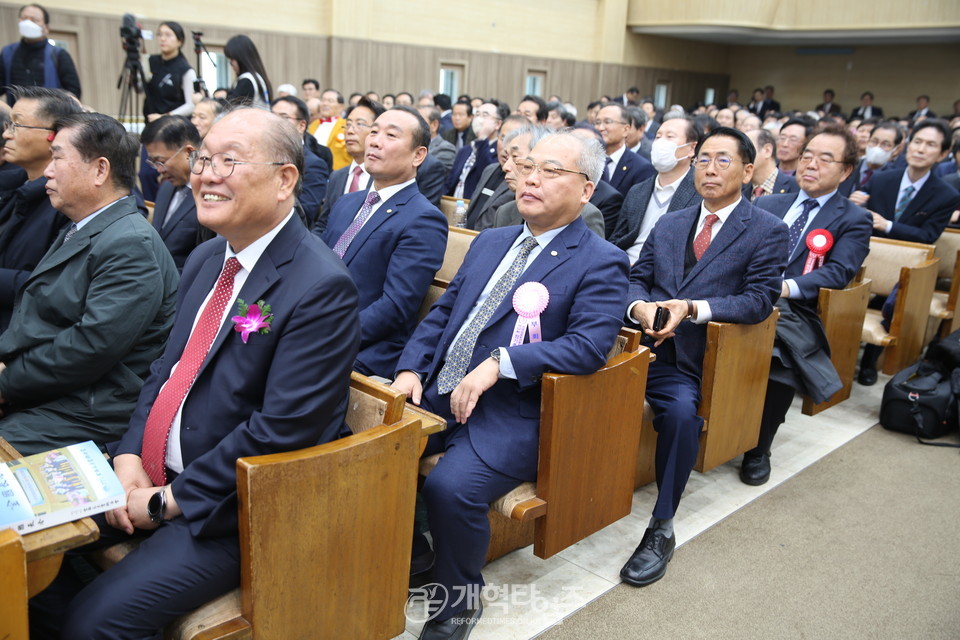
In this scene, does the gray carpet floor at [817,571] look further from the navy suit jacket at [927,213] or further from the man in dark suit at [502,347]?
the navy suit jacket at [927,213]

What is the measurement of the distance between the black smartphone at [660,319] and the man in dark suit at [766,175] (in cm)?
195

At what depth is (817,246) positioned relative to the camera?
3311 mm

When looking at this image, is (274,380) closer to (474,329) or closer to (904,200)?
(474,329)

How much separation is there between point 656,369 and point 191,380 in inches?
64.6

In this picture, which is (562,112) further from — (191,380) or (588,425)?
(191,380)

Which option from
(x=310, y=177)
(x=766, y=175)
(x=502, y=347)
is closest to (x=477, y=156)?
(x=310, y=177)

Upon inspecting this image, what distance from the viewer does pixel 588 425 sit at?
2127 mm

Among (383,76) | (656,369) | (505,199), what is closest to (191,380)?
(656,369)

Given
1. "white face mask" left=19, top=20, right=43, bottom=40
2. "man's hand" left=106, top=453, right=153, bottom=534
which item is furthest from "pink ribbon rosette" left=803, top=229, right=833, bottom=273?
"white face mask" left=19, top=20, right=43, bottom=40

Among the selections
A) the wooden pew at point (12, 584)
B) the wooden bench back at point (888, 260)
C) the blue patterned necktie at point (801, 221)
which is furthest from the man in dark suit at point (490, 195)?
the wooden pew at point (12, 584)

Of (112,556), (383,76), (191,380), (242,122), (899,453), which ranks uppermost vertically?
(383,76)

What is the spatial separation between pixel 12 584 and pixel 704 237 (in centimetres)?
235

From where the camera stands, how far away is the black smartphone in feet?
8.30

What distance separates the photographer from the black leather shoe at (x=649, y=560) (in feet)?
7.79
